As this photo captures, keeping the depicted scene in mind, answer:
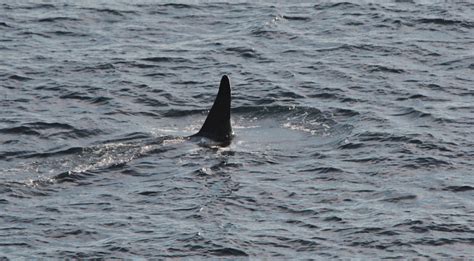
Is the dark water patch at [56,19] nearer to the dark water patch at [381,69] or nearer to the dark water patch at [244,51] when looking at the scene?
the dark water patch at [244,51]

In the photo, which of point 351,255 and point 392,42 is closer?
point 351,255

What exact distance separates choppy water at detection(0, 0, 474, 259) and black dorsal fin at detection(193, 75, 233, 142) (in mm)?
784

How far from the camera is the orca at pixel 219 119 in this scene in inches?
1289

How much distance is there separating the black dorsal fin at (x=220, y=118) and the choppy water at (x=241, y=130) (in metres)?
0.78

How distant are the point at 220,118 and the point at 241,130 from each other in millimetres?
1460

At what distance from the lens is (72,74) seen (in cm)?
3850

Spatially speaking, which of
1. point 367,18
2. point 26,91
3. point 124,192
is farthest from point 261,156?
point 367,18

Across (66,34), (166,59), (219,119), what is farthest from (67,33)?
(219,119)

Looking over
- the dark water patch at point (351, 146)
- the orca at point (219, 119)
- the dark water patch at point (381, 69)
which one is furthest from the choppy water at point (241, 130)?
the orca at point (219, 119)

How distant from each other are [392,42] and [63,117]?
12.9m

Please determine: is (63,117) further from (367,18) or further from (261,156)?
(367,18)

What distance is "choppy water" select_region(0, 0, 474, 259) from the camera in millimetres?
26250

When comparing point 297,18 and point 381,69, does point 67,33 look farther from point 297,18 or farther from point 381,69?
point 381,69

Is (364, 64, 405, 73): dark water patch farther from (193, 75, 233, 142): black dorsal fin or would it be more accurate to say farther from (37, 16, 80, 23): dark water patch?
(37, 16, 80, 23): dark water patch
